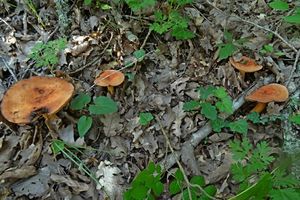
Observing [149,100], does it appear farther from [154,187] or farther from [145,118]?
[154,187]

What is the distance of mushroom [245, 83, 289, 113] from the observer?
3.88 m

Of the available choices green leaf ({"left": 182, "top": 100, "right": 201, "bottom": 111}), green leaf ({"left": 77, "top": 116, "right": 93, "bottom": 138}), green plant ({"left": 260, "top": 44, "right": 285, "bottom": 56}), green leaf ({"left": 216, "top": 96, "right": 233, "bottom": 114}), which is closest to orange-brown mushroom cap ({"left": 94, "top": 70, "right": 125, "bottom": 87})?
green leaf ({"left": 77, "top": 116, "right": 93, "bottom": 138})

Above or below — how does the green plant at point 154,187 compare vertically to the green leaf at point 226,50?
below

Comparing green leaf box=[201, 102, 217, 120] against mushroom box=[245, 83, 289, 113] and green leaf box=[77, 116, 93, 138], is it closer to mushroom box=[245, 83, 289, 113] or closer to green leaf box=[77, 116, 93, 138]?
mushroom box=[245, 83, 289, 113]

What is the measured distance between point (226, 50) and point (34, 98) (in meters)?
2.10

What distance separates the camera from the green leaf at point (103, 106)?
3748mm

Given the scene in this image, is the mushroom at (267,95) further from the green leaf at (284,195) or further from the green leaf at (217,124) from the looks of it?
the green leaf at (284,195)

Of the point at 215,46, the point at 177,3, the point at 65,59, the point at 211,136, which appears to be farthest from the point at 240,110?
the point at 65,59

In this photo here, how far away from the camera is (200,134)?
12.6 ft

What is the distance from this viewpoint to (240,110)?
4.09 m

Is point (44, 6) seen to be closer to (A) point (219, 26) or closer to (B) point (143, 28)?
(B) point (143, 28)

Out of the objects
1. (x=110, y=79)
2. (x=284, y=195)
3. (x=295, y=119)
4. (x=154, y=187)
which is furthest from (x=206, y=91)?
(x=284, y=195)

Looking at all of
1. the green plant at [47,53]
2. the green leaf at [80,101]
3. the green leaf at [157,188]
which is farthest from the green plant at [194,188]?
the green plant at [47,53]

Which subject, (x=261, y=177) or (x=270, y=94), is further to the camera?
(x=270, y=94)
